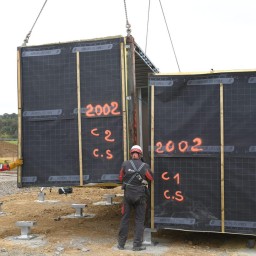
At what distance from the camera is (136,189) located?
7219 mm

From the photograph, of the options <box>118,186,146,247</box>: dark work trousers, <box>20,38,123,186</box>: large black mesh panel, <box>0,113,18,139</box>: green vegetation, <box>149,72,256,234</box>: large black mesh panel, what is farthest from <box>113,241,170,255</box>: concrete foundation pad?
<box>0,113,18,139</box>: green vegetation

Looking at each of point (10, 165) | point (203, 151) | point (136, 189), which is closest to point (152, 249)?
point (136, 189)

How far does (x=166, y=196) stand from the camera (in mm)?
7434

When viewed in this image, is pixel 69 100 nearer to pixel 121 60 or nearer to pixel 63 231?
pixel 121 60

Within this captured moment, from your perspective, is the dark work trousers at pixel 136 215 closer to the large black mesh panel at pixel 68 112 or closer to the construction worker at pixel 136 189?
the construction worker at pixel 136 189

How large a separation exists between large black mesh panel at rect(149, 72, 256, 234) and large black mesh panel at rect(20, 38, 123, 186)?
0.83 m

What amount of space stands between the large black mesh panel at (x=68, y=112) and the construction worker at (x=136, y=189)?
1.21 feet

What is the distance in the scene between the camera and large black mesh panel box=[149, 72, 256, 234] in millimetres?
7094

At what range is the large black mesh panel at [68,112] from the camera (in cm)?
755

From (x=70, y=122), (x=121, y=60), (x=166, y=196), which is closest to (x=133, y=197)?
(x=166, y=196)

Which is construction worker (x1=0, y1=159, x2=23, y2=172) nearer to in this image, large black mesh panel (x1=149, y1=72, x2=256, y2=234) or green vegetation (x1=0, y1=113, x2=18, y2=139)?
large black mesh panel (x1=149, y1=72, x2=256, y2=234)

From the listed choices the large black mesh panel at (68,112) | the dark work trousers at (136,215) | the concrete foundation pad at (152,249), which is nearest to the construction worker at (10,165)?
the large black mesh panel at (68,112)

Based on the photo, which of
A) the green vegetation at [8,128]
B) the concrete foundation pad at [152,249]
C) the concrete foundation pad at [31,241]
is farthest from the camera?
the green vegetation at [8,128]

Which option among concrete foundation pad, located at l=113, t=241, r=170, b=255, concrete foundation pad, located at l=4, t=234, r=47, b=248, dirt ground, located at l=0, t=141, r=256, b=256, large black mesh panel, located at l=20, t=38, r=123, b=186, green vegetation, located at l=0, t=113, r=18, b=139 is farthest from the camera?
green vegetation, located at l=0, t=113, r=18, b=139
